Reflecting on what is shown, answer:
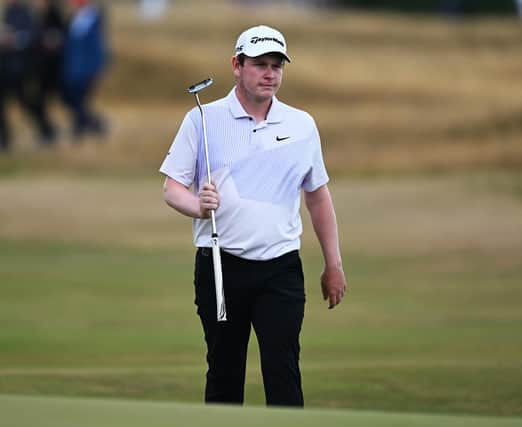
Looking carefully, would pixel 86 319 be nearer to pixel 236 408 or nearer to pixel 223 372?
pixel 223 372

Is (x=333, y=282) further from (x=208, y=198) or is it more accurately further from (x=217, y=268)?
(x=208, y=198)

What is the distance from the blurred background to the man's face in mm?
2242

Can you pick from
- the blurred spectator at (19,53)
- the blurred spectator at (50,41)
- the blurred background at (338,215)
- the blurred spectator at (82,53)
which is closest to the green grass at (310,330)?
the blurred background at (338,215)

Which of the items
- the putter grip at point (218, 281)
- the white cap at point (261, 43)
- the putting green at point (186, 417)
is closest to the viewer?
the putting green at point (186, 417)

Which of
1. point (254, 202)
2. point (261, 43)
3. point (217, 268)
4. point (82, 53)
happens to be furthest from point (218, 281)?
point (82, 53)

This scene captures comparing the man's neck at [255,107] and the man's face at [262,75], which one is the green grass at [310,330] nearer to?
the man's neck at [255,107]

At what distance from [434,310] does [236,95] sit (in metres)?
8.59

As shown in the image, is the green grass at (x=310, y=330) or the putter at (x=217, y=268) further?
the green grass at (x=310, y=330)

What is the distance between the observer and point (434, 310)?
15.9m

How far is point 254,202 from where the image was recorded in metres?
7.52

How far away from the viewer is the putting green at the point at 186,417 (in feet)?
19.1

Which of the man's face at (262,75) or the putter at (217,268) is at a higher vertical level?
the man's face at (262,75)

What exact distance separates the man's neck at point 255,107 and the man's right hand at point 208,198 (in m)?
0.42

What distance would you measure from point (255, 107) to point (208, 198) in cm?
53
